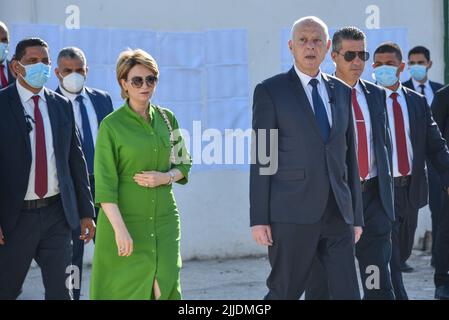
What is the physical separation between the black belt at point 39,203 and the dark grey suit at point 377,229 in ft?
6.35

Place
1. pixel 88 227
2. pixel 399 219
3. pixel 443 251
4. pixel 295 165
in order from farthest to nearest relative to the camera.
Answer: pixel 443 251, pixel 399 219, pixel 88 227, pixel 295 165

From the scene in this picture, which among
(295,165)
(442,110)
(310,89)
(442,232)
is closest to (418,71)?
(442,110)

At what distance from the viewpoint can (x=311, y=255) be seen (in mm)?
6352

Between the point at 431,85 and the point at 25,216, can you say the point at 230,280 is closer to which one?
the point at 431,85

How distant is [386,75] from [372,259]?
6.12 feet

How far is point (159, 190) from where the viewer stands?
6.23 m

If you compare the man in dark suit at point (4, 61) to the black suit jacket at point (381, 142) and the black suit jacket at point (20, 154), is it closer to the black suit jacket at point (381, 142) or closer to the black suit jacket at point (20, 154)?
the black suit jacket at point (20, 154)

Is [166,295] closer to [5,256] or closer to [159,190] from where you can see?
[159,190]

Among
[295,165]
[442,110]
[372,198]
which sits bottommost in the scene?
[372,198]

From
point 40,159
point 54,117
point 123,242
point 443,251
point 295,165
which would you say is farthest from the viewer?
point 443,251

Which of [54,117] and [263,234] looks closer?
[263,234]

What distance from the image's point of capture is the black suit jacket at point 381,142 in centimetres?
742

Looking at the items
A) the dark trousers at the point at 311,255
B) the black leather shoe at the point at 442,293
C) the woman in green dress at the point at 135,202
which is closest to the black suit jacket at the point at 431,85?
the black leather shoe at the point at 442,293

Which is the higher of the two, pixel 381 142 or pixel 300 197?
pixel 381 142
